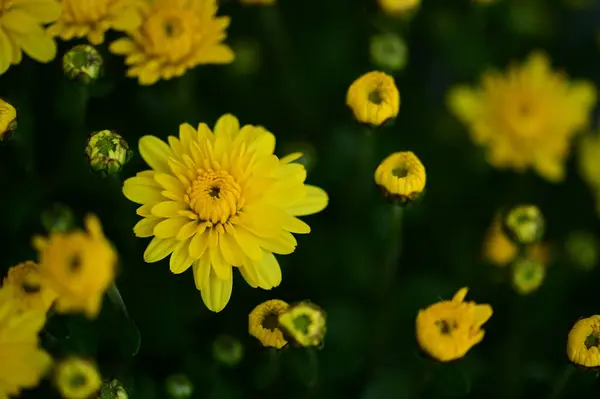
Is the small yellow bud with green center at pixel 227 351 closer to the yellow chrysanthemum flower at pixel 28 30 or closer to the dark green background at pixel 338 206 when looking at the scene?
the dark green background at pixel 338 206

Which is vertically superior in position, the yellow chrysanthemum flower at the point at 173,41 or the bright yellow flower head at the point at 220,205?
the yellow chrysanthemum flower at the point at 173,41

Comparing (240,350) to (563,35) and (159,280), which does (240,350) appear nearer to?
(159,280)

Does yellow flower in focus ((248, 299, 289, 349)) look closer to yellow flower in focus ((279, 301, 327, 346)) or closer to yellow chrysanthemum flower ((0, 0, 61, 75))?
yellow flower in focus ((279, 301, 327, 346))

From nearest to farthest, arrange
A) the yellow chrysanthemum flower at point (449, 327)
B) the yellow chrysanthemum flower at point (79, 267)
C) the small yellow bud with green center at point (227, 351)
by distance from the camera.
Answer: the yellow chrysanthemum flower at point (79, 267), the yellow chrysanthemum flower at point (449, 327), the small yellow bud with green center at point (227, 351)

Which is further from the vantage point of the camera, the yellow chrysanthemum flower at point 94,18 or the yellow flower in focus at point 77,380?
the yellow chrysanthemum flower at point 94,18

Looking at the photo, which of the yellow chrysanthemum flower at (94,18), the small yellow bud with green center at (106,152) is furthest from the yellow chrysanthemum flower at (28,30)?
the small yellow bud with green center at (106,152)
